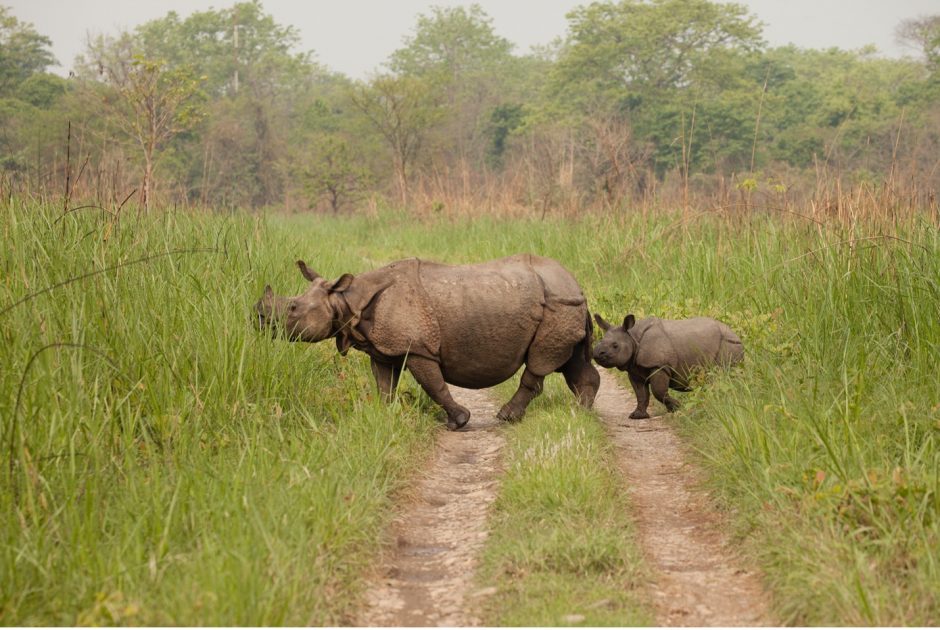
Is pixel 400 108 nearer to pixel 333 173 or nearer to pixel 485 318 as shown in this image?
pixel 333 173

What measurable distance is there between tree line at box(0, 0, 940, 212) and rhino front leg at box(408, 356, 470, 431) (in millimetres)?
9749

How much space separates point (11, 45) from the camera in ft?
131

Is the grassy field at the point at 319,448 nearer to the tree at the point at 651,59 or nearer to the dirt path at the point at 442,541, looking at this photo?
the dirt path at the point at 442,541

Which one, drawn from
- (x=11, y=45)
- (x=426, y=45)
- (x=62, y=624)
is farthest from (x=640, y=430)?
(x=426, y=45)

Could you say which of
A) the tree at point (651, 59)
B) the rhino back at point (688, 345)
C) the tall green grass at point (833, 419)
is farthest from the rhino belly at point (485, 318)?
the tree at point (651, 59)

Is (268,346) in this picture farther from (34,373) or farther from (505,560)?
(505,560)

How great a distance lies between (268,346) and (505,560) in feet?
8.45

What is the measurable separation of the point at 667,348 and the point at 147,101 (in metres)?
10.2

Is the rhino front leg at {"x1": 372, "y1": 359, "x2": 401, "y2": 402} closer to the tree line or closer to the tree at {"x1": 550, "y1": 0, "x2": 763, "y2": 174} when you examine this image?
the tree line

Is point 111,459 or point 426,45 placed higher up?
point 426,45

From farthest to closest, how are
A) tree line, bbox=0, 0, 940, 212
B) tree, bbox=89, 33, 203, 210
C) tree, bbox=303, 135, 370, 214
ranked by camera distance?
tree, bbox=303, 135, 370, 214, tree line, bbox=0, 0, 940, 212, tree, bbox=89, 33, 203, 210

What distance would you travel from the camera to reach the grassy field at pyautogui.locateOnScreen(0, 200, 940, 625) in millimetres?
4090

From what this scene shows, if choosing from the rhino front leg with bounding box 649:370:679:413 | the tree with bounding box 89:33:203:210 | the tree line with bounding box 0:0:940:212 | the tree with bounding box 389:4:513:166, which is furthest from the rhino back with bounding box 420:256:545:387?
the tree with bounding box 389:4:513:166

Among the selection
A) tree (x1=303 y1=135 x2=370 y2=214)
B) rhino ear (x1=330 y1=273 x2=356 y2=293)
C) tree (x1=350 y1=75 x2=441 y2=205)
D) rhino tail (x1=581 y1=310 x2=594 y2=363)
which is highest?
tree (x1=350 y1=75 x2=441 y2=205)
